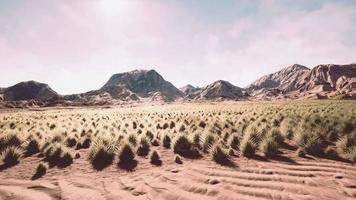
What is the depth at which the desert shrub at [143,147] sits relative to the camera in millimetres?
10022

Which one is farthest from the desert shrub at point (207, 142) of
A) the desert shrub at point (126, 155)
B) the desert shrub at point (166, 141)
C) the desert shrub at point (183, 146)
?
the desert shrub at point (126, 155)

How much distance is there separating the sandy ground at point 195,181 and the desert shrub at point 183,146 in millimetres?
1427

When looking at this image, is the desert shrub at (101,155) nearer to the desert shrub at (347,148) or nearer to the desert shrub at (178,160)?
the desert shrub at (178,160)

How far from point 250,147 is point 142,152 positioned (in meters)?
4.02

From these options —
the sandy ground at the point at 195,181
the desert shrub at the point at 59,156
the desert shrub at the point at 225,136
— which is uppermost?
the desert shrub at the point at 225,136

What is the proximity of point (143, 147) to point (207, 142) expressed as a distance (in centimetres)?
261

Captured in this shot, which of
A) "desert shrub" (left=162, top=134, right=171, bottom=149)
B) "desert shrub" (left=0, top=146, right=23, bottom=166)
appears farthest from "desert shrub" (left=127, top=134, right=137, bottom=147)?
"desert shrub" (left=0, top=146, right=23, bottom=166)

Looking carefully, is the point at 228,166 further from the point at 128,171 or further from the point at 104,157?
the point at 104,157

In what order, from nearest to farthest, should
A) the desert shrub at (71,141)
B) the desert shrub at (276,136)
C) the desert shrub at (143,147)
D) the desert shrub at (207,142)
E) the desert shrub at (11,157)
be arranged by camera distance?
the desert shrub at (11,157)
the desert shrub at (143,147)
the desert shrub at (207,142)
the desert shrub at (276,136)
the desert shrub at (71,141)

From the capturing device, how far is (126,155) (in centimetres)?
929

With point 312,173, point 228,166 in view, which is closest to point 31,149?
point 228,166

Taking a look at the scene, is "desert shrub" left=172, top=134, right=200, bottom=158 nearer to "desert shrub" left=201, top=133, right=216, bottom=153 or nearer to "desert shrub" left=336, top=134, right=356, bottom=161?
"desert shrub" left=201, top=133, right=216, bottom=153

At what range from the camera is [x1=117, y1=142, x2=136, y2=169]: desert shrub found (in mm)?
8802

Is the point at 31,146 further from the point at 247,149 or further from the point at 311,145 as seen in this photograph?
the point at 311,145
